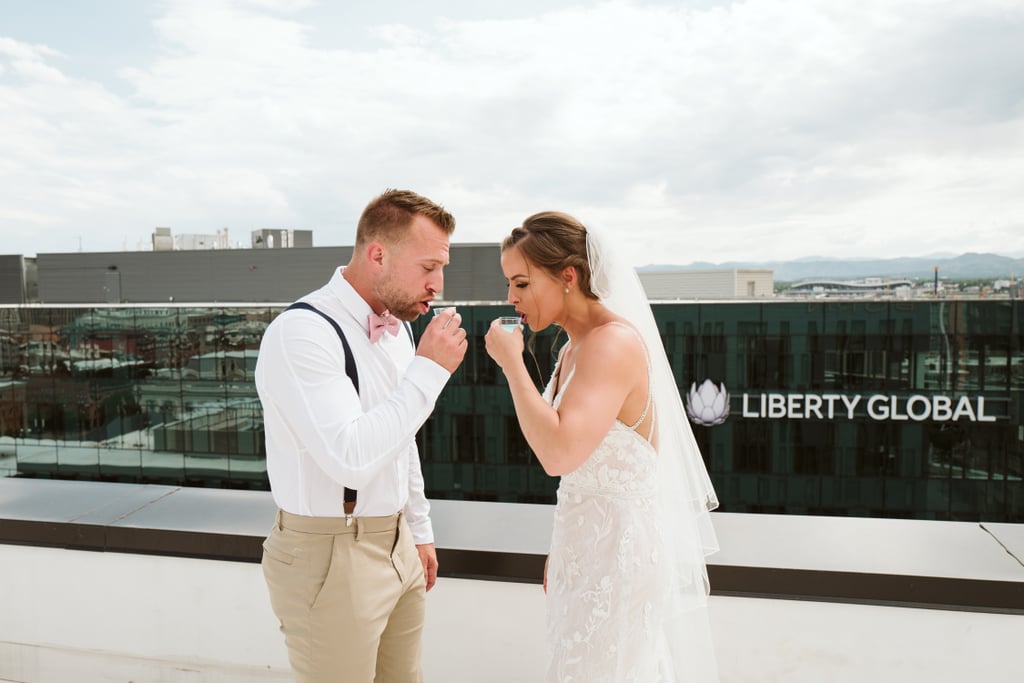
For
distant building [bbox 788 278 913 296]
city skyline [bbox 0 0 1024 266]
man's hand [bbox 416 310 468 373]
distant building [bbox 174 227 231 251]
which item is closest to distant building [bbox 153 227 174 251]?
distant building [bbox 174 227 231 251]

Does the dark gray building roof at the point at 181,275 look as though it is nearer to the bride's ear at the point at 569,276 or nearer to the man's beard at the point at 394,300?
the bride's ear at the point at 569,276

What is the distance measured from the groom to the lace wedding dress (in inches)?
16.5

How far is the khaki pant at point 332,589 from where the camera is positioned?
1.58 m

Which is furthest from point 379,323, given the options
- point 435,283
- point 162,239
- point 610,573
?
point 162,239

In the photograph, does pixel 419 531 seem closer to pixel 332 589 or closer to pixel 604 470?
pixel 332 589

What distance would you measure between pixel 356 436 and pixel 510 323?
54 centimetres

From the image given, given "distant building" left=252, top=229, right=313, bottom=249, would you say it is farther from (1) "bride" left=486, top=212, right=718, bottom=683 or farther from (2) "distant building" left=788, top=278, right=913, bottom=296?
(1) "bride" left=486, top=212, right=718, bottom=683

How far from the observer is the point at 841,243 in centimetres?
8694

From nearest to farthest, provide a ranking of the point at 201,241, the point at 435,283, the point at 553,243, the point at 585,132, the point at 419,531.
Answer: the point at 435,283 → the point at 553,243 → the point at 419,531 → the point at 201,241 → the point at 585,132

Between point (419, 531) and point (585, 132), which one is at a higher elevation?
point (585, 132)

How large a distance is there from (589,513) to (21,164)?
233 ft

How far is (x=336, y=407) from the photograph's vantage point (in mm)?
1456

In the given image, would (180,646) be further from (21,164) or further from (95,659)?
(21,164)

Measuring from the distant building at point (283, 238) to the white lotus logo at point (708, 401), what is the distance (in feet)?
97.1
